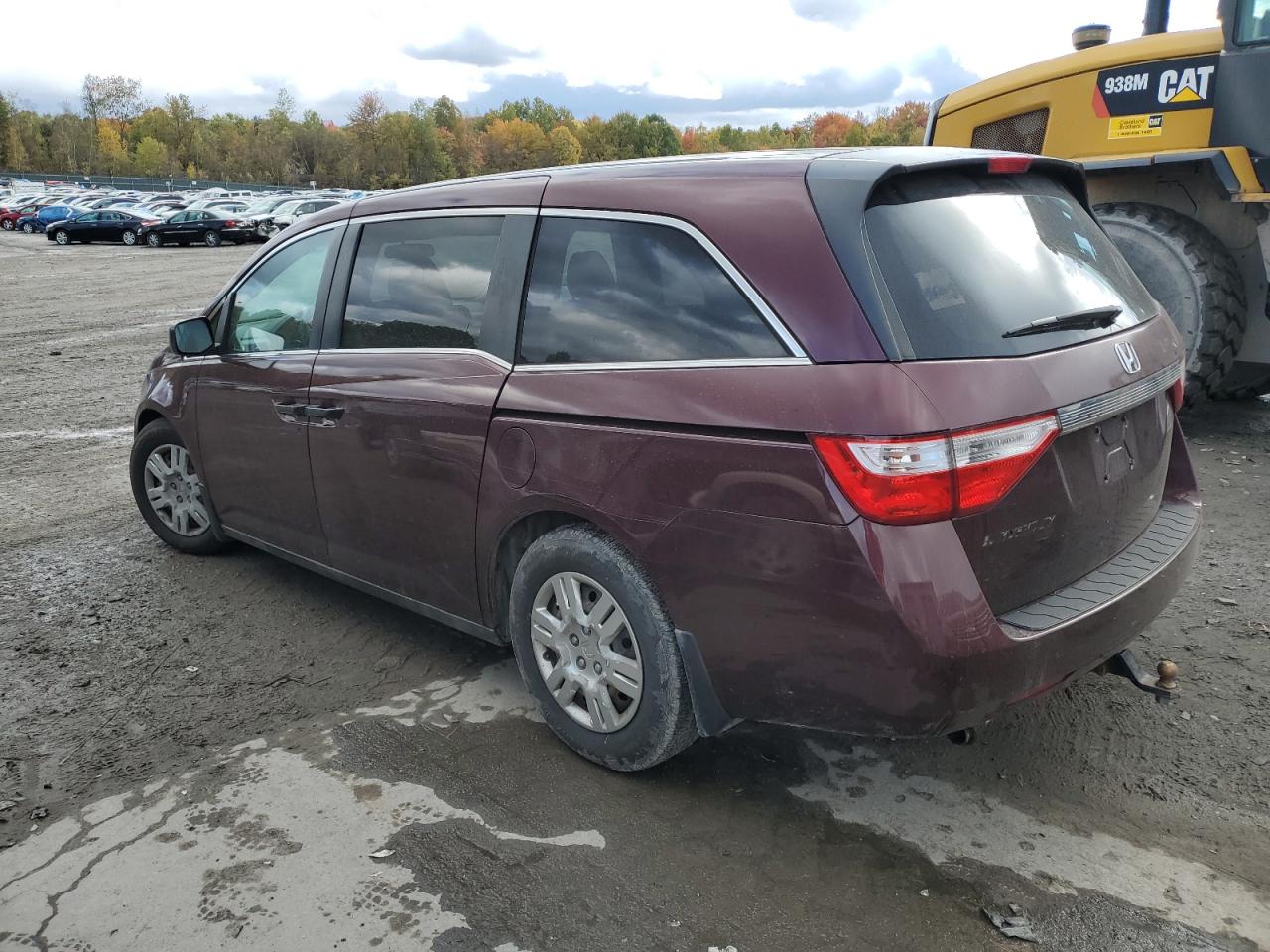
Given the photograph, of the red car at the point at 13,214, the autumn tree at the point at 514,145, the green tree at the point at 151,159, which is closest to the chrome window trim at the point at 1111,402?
the red car at the point at 13,214

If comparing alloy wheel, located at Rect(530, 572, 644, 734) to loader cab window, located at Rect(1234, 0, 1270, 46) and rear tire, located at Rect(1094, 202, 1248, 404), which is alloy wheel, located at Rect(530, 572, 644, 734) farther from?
loader cab window, located at Rect(1234, 0, 1270, 46)

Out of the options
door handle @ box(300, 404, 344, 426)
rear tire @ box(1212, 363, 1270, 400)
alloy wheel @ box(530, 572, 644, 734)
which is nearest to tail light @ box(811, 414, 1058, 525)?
alloy wheel @ box(530, 572, 644, 734)

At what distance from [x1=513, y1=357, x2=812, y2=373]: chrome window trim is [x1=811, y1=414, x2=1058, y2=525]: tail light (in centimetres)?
25

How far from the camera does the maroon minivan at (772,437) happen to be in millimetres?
2607

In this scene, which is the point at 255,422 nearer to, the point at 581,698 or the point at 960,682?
the point at 581,698

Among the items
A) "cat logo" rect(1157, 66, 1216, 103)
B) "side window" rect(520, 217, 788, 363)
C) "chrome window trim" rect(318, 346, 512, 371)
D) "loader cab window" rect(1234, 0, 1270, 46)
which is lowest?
"chrome window trim" rect(318, 346, 512, 371)

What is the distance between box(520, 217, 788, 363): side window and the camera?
290cm

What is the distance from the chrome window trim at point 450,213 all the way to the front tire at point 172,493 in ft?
5.65

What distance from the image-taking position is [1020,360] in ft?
8.95

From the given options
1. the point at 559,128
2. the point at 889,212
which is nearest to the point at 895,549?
the point at 889,212

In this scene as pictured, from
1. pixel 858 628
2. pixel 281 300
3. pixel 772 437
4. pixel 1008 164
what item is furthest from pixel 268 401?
pixel 1008 164

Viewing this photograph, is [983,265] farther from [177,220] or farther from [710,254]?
[177,220]

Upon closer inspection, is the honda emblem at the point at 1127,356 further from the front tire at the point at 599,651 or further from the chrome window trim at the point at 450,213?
the chrome window trim at the point at 450,213

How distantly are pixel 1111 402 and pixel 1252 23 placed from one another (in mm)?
4717
